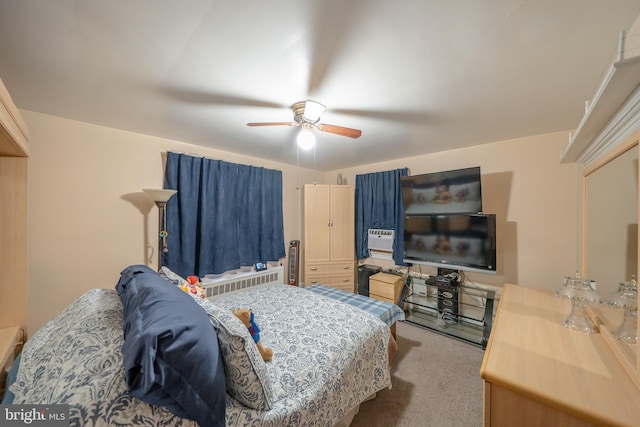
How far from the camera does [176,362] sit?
724 millimetres

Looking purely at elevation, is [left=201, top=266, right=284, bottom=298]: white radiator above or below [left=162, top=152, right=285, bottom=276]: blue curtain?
below

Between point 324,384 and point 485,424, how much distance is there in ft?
2.30

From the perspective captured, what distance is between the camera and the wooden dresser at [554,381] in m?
0.73

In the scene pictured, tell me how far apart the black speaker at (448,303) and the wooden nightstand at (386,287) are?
54cm

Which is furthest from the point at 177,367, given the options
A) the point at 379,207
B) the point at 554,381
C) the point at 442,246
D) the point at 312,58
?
the point at 379,207

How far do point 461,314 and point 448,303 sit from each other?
0.21m

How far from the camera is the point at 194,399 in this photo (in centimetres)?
73

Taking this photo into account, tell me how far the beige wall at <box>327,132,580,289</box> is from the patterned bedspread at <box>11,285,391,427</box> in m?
2.07

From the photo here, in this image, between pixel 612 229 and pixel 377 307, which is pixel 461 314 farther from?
pixel 612 229

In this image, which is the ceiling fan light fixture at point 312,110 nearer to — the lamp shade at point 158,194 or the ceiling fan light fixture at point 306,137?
the ceiling fan light fixture at point 306,137

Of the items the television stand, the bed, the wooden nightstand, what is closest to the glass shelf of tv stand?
the television stand

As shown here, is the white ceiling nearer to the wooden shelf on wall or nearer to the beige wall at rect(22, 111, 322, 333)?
the wooden shelf on wall

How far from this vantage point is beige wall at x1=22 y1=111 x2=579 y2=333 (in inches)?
78.3

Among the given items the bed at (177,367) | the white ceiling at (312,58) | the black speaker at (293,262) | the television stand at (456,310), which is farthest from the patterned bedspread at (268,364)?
the black speaker at (293,262)
